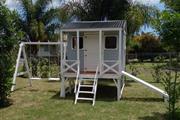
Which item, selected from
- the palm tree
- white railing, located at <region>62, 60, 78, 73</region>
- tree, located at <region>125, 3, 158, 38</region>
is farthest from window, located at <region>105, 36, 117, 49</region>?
the palm tree

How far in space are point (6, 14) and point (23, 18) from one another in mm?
21729

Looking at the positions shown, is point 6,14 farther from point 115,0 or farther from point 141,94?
point 115,0

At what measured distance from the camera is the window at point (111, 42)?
16250mm

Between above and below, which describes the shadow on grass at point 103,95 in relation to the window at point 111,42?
below

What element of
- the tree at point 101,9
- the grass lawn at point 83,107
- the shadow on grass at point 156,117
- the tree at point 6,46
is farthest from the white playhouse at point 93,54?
the tree at point 101,9

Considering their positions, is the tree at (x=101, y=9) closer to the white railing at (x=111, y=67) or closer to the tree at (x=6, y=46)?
the white railing at (x=111, y=67)

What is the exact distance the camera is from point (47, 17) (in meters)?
34.6

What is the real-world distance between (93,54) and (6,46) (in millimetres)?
5293

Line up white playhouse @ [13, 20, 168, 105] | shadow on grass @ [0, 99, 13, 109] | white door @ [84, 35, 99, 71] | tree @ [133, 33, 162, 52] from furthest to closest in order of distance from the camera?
tree @ [133, 33, 162, 52]
white door @ [84, 35, 99, 71]
white playhouse @ [13, 20, 168, 105]
shadow on grass @ [0, 99, 13, 109]

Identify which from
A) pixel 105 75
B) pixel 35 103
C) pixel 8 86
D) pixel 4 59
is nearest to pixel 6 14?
pixel 4 59

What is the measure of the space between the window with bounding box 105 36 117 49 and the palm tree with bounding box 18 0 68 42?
17091mm

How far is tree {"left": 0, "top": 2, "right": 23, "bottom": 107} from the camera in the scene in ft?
41.4

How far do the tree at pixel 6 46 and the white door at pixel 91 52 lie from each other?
431 cm

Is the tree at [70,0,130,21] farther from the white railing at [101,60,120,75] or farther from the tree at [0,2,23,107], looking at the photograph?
the tree at [0,2,23,107]
